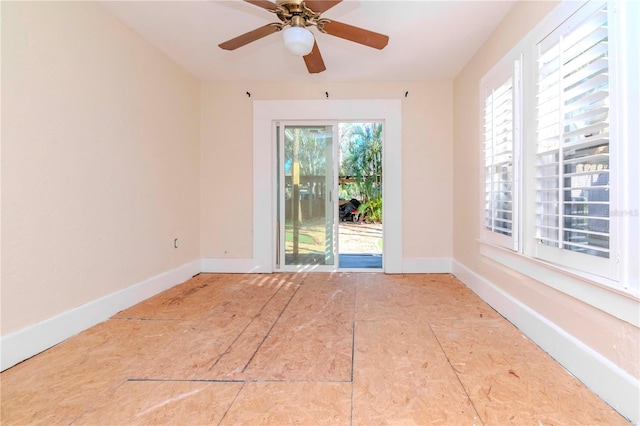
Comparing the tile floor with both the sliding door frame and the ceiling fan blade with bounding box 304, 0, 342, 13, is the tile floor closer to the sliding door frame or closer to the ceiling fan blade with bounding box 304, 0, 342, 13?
the sliding door frame

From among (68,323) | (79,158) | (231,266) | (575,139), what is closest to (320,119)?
(231,266)

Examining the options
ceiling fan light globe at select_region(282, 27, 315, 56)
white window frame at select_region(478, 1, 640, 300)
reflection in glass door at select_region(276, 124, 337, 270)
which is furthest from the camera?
reflection in glass door at select_region(276, 124, 337, 270)

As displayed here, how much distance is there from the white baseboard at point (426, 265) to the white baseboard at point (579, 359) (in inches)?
47.9

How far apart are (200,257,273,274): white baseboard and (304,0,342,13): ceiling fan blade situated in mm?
2828

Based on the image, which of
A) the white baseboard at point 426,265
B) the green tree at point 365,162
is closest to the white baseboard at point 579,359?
the white baseboard at point 426,265

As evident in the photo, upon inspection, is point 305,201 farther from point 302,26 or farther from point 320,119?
point 302,26

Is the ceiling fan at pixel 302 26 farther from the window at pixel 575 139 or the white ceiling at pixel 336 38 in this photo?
the window at pixel 575 139

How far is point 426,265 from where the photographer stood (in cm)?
361

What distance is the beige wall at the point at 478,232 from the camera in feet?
4.37

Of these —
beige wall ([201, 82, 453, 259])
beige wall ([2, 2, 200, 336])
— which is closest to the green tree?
beige wall ([201, 82, 453, 259])

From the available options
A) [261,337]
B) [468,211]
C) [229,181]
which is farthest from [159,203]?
[468,211]

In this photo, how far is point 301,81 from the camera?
357 centimetres

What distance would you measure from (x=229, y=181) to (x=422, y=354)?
2.97 m

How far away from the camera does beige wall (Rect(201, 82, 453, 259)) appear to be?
11.7ft
